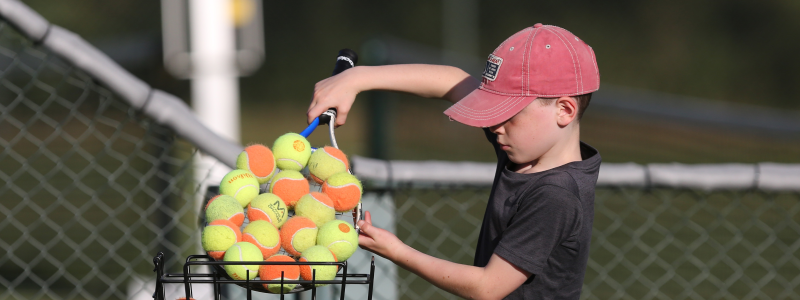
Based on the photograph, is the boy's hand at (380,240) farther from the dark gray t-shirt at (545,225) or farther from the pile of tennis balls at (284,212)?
the dark gray t-shirt at (545,225)

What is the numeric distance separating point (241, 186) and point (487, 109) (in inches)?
22.2

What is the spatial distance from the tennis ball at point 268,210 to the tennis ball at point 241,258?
0.39 feet

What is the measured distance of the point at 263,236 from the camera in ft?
4.66

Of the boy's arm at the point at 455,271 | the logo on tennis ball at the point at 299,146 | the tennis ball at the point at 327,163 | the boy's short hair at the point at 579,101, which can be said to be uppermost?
the logo on tennis ball at the point at 299,146

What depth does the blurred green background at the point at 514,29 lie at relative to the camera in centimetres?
1527

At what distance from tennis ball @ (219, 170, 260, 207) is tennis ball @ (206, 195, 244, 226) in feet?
0.15

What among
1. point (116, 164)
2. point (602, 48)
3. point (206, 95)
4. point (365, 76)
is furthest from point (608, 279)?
point (602, 48)

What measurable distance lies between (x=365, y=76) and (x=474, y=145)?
35.6 feet

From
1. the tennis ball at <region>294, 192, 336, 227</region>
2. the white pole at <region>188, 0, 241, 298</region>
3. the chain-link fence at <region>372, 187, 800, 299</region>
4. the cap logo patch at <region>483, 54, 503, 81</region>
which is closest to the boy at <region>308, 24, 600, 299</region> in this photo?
the cap logo patch at <region>483, 54, 503, 81</region>

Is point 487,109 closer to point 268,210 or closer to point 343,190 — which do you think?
point 343,190

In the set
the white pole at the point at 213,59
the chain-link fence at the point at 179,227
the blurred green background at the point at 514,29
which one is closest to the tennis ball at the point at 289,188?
the chain-link fence at the point at 179,227

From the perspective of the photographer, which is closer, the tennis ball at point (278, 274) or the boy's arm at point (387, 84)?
the tennis ball at point (278, 274)

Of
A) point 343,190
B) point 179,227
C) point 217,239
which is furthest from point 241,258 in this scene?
point 179,227

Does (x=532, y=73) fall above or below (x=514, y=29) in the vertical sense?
below
